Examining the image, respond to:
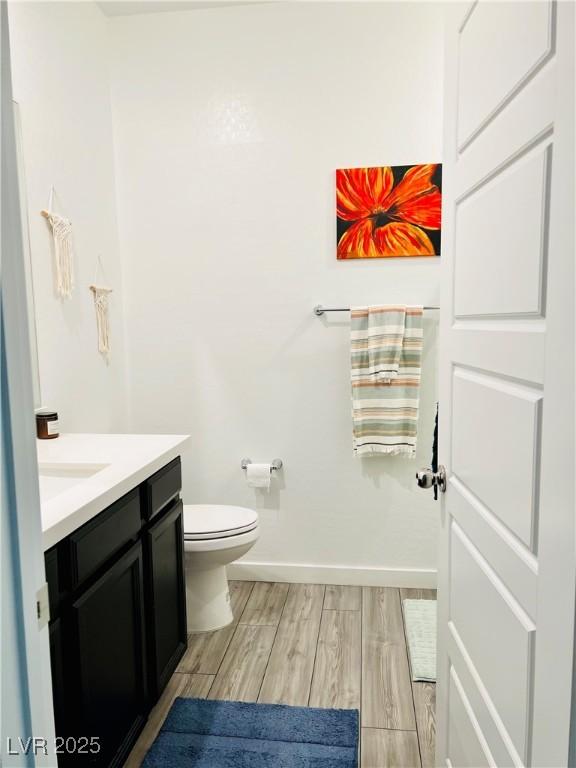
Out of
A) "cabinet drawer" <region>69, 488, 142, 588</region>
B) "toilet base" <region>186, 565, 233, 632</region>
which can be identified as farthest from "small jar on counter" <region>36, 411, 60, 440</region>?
"toilet base" <region>186, 565, 233, 632</region>

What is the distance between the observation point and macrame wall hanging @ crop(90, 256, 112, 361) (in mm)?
2617

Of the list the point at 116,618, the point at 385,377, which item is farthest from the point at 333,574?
the point at 116,618

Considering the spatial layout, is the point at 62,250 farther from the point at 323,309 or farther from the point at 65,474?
the point at 323,309

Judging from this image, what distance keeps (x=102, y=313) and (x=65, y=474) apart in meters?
1.05

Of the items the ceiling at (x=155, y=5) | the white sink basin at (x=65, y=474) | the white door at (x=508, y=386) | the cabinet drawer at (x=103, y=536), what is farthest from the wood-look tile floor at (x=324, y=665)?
the ceiling at (x=155, y=5)

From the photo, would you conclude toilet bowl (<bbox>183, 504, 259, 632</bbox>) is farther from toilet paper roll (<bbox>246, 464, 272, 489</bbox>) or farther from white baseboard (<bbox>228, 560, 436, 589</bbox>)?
white baseboard (<bbox>228, 560, 436, 589</bbox>)

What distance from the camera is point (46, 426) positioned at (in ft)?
6.91

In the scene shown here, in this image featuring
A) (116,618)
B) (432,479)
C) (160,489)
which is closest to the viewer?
(432,479)

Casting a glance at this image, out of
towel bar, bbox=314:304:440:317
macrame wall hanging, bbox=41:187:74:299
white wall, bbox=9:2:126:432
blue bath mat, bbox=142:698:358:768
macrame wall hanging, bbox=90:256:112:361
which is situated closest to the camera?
blue bath mat, bbox=142:698:358:768

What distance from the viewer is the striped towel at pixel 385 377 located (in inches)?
105

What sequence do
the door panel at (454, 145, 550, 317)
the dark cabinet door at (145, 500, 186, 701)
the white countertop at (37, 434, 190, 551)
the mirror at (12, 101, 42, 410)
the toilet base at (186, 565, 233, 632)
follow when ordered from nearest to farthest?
the door panel at (454, 145, 550, 317), the white countertop at (37, 434, 190, 551), the dark cabinet door at (145, 500, 186, 701), the mirror at (12, 101, 42, 410), the toilet base at (186, 565, 233, 632)

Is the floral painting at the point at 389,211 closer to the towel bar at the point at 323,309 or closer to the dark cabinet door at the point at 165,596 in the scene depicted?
the towel bar at the point at 323,309

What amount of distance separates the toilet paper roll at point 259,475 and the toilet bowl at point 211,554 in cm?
24

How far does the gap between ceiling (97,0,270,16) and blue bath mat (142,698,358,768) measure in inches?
115
